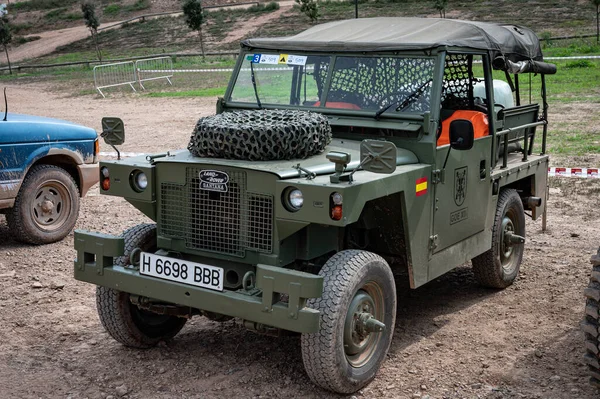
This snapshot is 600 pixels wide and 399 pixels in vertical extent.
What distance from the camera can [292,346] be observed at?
19.0 ft

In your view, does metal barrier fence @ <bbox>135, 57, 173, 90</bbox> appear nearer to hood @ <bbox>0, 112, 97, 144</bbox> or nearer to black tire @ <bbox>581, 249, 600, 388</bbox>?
hood @ <bbox>0, 112, 97, 144</bbox>

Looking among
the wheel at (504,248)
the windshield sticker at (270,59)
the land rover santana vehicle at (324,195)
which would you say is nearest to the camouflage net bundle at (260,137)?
the land rover santana vehicle at (324,195)

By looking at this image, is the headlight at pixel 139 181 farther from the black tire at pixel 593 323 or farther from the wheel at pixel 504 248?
the wheel at pixel 504 248

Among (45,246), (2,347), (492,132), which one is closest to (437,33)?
(492,132)

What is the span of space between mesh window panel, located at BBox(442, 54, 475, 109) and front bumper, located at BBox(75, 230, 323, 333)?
8.90 feet

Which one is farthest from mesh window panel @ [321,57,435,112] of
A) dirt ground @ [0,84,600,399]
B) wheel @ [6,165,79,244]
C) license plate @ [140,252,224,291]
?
wheel @ [6,165,79,244]

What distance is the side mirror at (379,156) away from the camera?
14.9ft

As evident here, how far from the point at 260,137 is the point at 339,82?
49.0 inches

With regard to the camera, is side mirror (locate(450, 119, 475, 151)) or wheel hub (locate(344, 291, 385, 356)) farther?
side mirror (locate(450, 119, 475, 151))

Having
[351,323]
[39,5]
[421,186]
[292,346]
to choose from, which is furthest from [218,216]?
[39,5]

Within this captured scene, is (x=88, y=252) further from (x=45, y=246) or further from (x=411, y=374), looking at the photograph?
(x=45, y=246)

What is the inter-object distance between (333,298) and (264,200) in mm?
707

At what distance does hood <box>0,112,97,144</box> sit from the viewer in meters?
7.88

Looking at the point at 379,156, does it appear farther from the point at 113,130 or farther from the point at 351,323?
the point at 113,130
